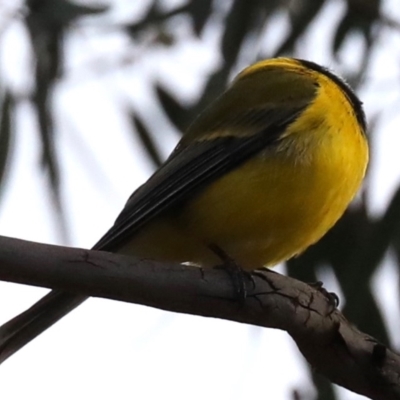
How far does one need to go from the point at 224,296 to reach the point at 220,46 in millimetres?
1647

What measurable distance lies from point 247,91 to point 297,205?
589 mm

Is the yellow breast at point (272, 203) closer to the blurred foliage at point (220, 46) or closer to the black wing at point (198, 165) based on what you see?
the black wing at point (198, 165)

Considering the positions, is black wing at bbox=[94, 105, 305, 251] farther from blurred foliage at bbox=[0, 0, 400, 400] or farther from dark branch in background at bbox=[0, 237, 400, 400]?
blurred foliage at bbox=[0, 0, 400, 400]

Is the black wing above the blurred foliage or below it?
below

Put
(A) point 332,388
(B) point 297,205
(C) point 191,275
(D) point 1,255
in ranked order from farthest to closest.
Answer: (A) point 332,388, (B) point 297,205, (C) point 191,275, (D) point 1,255

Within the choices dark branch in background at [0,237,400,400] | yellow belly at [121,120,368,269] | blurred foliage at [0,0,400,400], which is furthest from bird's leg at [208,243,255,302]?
blurred foliage at [0,0,400,400]

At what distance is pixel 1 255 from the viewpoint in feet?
4.79

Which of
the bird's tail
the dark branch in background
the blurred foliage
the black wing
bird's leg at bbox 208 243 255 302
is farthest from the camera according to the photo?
the blurred foliage

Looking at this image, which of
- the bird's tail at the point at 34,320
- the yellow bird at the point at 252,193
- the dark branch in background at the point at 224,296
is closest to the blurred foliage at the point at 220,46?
the yellow bird at the point at 252,193

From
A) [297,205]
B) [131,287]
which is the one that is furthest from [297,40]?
[131,287]

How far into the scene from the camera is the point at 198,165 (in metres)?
2.39

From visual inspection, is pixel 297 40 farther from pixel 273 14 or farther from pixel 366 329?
pixel 366 329

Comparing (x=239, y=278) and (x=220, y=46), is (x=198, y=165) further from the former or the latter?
(x=220, y=46)

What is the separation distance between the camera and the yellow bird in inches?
89.9
